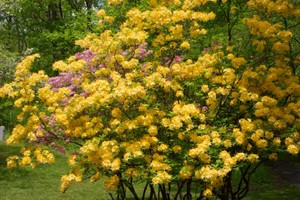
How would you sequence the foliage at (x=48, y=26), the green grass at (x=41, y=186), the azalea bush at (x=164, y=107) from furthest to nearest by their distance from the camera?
the foliage at (x=48, y=26)
the green grass at (x=41, y=186)
the azalea bush at (x=164, y=107)

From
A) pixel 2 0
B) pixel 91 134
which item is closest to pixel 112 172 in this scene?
pixel 91 134

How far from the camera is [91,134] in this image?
7.02 meters

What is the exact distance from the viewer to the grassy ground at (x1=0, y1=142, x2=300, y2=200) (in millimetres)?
13695

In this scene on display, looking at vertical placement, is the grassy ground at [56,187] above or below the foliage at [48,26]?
below

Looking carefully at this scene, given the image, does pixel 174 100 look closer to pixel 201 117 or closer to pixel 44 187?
pixel 201 117

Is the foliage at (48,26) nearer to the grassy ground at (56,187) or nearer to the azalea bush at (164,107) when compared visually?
the grassy ground at (56,187)

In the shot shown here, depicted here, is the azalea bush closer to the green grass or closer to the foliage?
the green grass

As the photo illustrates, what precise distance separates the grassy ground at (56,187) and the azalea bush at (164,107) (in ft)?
19.9

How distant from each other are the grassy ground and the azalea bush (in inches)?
239

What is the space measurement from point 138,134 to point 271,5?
3.48 m

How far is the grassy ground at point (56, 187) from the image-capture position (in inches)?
539

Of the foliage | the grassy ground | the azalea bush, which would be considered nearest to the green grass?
the grassy ground

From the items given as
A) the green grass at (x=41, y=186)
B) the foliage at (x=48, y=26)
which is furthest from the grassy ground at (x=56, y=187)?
the foliage at (x=48, y=26)

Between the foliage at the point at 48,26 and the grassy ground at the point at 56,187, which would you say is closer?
the grassy ground at the point at 56,187
